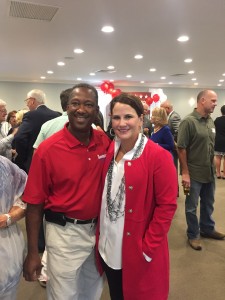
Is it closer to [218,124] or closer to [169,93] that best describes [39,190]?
[218,124]

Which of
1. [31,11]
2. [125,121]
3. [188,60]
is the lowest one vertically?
[125,121]

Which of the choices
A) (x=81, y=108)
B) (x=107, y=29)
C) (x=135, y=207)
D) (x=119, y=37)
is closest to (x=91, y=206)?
(x=135, y=207)

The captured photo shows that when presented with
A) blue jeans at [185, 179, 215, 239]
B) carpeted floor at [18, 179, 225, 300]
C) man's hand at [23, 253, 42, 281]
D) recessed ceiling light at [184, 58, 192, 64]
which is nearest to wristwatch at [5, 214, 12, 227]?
man's hand at [23, 253, 42, 281]

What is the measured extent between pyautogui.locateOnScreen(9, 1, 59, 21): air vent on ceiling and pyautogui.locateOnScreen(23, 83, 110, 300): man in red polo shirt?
347cm

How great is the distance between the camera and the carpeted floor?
90.0 inches

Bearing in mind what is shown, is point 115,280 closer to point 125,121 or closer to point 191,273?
point 125,121

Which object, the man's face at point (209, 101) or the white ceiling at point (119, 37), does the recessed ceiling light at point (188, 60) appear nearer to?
the white ceiling at point (119, 37)

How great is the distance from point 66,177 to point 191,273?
73.1 inches

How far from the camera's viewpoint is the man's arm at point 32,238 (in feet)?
4.58

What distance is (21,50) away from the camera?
708cm

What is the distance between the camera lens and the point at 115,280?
4.97 feet

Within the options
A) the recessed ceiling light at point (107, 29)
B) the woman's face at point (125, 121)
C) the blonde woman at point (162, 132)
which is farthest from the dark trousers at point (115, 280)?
the recessed ceiling light at point (107, 29)

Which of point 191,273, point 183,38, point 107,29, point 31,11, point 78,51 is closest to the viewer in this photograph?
point 191,273

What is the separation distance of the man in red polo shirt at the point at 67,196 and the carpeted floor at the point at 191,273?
0.98 meters
